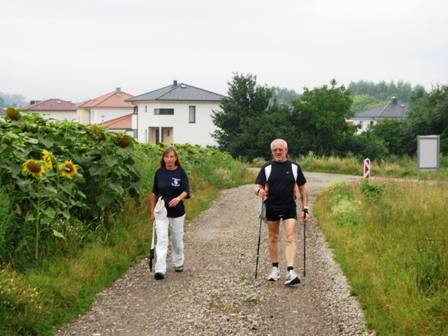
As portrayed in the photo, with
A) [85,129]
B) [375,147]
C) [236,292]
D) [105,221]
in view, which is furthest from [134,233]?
[375,147]

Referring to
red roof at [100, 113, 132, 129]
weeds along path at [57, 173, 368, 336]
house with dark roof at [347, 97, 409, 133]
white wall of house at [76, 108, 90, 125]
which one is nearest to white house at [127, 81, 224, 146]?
red roof at [100, 113, 132, 129]

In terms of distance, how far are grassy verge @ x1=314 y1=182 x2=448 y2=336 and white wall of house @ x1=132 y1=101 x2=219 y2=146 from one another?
157ft

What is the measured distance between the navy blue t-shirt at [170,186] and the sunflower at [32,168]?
179 centimetres

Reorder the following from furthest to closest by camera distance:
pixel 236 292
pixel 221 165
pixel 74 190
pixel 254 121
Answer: pixel 254 121
pixel 221 165
pixel 74 190
pixel 236 292

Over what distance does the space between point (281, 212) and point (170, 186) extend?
1615 mm

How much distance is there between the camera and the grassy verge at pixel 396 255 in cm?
605

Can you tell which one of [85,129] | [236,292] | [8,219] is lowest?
[236,292]

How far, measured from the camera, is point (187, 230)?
12742 millimetres

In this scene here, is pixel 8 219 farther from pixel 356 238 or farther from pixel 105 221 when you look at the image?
pixel 356 238

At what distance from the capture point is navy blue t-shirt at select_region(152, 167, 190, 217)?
338 inches

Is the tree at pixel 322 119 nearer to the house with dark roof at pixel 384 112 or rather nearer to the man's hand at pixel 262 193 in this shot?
the man's hand at pixel 262 193

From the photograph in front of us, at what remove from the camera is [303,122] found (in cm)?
4331

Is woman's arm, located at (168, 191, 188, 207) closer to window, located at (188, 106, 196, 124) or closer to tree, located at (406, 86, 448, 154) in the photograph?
tree, located at (406, 86, 448, 154)

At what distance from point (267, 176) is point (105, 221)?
10.2 feet
